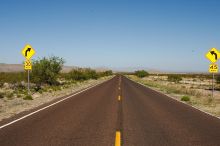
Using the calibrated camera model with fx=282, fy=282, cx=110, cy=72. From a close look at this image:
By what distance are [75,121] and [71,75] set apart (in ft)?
174

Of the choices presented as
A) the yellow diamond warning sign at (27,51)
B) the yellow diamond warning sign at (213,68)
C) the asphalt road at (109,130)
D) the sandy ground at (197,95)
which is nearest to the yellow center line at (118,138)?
the asphalt road at (109,130)

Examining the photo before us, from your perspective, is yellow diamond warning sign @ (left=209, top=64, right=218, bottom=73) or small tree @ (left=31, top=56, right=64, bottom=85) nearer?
yellow diamond warning sign @ (left=209, top=64, right=218, bottom=73)

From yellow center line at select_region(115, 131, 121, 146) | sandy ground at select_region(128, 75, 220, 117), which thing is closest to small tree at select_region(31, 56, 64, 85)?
sandy ground at select_region(128, 75, 220, 117)

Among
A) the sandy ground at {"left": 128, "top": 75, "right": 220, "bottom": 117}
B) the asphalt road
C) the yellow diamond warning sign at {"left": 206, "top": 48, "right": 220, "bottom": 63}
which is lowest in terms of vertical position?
the sandy ground at {"left": 128, "top": 75, "right": 220, "bottom": 117}

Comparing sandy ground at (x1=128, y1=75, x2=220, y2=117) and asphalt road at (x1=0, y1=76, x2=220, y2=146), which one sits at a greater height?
asphalt road at (x1=0, y1=76, x2=220, y2=146)

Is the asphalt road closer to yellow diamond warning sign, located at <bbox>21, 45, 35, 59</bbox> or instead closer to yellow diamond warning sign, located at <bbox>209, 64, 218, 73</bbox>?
yellow diamond warning sign, located at <bbox>209, 64, 218, 73</bbox>

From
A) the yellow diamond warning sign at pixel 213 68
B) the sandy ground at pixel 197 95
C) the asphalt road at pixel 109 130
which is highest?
the yellow diamond warning sign at pixel 213 68

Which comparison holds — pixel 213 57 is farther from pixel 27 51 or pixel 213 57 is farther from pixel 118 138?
pixel 118 138

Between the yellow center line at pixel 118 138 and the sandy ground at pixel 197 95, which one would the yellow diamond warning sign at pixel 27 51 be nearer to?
the sandy ground at pixel 197 95

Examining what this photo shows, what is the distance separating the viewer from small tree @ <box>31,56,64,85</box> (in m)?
33.6

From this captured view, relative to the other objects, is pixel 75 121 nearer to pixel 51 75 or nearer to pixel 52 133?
pixel 52 133

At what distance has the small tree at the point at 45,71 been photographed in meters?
33.6

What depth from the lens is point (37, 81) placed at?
112ft

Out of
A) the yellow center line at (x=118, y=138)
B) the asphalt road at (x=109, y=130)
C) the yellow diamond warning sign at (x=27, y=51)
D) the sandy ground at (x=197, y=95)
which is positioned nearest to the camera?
the yellow center line at (x=118, y=138)
